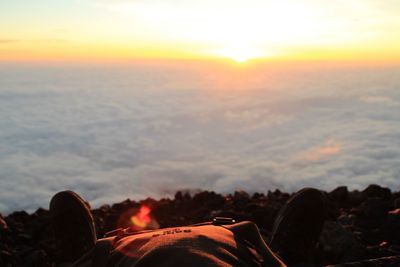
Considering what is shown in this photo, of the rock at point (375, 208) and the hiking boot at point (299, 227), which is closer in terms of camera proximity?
the hiking boot at point (299, 227)

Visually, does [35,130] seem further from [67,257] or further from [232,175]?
[67,257]

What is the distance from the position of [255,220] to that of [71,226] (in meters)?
2.03

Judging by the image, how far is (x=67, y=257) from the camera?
9.39ft

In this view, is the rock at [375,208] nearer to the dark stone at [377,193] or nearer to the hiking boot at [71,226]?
the dark stone at [377,193]

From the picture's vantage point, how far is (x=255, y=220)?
4215 mm

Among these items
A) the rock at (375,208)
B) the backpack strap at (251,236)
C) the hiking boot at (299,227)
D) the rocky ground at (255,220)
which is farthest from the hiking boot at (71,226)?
the rock at (375,208)

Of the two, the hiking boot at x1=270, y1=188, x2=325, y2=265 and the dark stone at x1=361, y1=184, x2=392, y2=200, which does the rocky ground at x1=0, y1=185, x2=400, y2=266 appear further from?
the hiking boot at x1=270, y1=188, x2=325, y2=265

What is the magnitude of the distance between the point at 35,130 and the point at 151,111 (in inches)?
2024

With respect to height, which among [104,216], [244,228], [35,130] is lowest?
[35,130]

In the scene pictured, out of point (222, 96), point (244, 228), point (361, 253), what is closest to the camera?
point (244, 228)

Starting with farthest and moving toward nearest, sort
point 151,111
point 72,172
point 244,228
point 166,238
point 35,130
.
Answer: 1. point 151,111
2. point 35,130
3. point 72,172
4. point 244,228
5. point 166,238

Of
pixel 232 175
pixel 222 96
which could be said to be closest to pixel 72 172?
pixel 232 175

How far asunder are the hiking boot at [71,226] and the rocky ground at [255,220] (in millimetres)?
633

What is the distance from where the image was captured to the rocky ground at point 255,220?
11.0 ft
